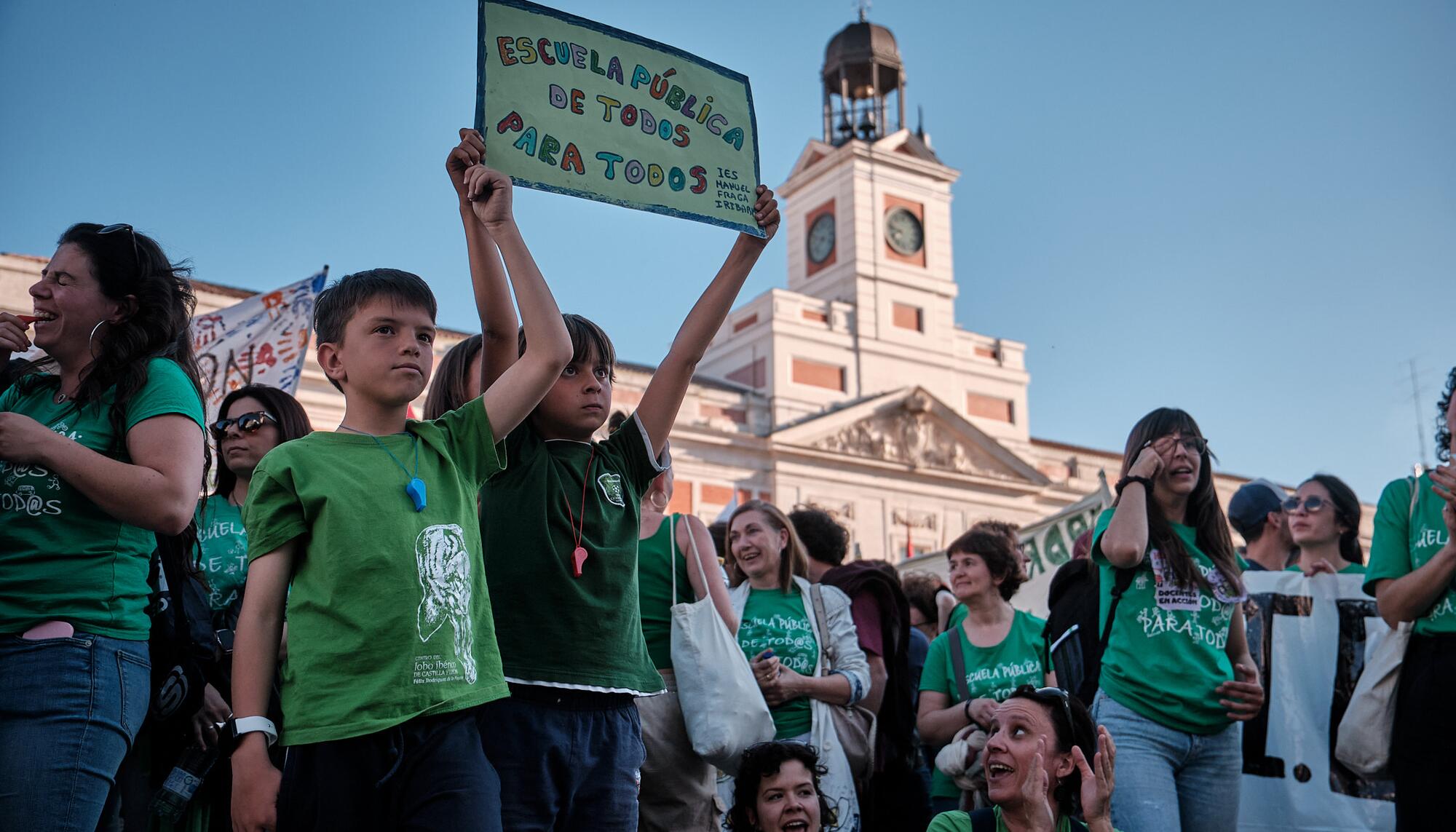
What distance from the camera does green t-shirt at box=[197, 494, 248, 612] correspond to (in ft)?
13.0

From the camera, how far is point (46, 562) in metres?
2.74

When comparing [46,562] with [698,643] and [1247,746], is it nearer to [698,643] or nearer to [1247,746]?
[698,643]

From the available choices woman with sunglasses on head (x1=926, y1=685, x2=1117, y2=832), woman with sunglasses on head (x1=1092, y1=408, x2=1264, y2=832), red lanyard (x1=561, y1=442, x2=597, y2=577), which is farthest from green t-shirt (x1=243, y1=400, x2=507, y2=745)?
woman with sunglasses on head (x1=1092, y1=408, x2=1264, y2=832)

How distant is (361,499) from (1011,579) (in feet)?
12.9

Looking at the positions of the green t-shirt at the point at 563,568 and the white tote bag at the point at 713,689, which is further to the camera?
the white tote bag at the point at 713,689

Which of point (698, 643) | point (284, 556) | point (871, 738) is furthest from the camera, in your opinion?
point (871, 738)

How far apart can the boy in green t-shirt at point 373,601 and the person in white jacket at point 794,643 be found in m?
2.46

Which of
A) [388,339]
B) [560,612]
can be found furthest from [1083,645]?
[388,339]

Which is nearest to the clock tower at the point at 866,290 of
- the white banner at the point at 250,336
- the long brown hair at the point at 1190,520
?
the white banner at the point at 250,336

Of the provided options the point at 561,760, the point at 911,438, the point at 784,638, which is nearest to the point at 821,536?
the point at 784,638

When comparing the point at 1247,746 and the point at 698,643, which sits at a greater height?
the point at 698,643

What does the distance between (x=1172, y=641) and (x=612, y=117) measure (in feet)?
Result: 8.84

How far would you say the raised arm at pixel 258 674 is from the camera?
2.48 m

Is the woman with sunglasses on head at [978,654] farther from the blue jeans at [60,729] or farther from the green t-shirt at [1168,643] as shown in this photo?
the blue jeans at [60,729]
